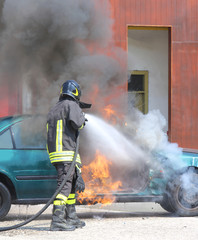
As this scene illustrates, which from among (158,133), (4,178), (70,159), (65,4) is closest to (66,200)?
(70,159)

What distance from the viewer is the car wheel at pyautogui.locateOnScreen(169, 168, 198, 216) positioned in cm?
670

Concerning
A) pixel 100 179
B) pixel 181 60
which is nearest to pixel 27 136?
pixel 100 179

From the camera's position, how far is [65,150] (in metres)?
5.83

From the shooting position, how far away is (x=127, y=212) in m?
7.42

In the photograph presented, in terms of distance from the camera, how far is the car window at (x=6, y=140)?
6.45 metres

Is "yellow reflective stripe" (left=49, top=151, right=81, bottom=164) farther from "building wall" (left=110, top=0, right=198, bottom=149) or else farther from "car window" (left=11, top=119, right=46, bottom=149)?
"building wall" (left=110, top=0, right=198, bottom=149)

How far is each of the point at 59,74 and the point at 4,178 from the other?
2.29m

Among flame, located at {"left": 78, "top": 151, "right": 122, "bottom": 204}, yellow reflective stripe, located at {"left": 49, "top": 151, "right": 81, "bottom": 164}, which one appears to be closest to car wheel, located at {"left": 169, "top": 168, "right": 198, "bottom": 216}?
flame, located at {"left": 78, "top": 151, "right": 122, "bottom": 204}

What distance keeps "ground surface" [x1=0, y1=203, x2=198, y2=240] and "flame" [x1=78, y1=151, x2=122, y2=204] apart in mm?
367

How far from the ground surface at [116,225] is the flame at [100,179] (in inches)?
14.5

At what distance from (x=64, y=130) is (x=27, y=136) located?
88cm

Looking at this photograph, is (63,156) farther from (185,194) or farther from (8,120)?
(185,194)

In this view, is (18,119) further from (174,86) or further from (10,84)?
(174,86)

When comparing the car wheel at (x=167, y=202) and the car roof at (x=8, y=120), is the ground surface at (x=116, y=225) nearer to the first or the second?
the car wheel at (x=167, y=202)
